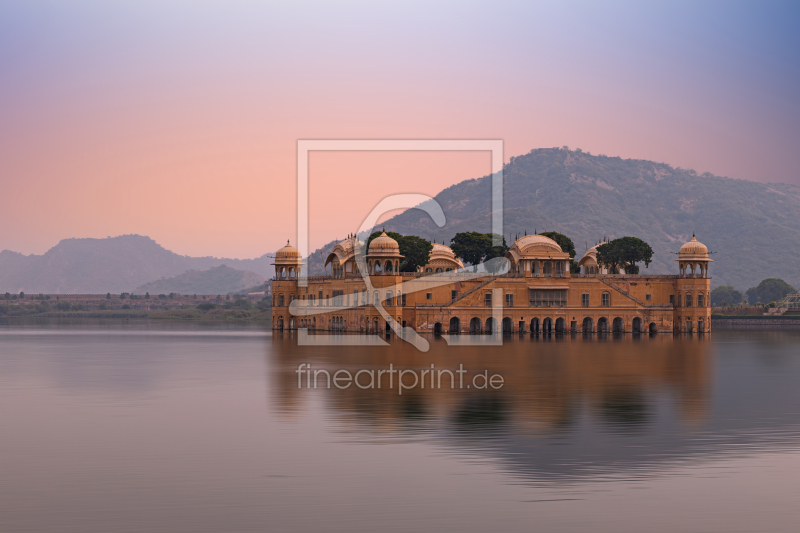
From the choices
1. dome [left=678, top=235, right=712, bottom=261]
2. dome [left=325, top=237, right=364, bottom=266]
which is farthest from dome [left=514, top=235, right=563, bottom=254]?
dome [left=325, top=237, right=364, bottom=266]

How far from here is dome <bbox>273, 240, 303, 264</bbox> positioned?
11575 cm

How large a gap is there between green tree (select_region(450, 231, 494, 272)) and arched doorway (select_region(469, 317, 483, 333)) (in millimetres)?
19418

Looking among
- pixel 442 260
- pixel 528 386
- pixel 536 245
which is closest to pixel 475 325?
pixel 536 245

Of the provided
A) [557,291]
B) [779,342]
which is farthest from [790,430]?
[557,291]

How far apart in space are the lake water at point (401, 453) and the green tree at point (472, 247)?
6964cm

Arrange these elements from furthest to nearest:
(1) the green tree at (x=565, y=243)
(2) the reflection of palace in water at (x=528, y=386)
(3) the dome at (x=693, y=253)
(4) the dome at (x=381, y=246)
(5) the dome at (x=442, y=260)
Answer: (1) the green tree at (x=565, y=243) → (5) the dome at (x=442, y=260) → (3) the dome at (x=693, y=253) → (4) the dome at (x=381, y=246) → (2) the reflection of palace in water at (x=528, y=386)

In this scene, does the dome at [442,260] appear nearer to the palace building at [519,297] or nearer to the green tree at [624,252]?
the palace building at [519,297]

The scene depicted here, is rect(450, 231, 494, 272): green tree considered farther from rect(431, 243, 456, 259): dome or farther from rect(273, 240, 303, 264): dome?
rect(273, 240, 303, 264): dome

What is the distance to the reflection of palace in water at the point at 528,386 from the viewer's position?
33188mm

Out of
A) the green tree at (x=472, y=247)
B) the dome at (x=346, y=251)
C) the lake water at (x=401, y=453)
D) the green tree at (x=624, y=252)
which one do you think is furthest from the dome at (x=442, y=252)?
the lake water at (x=401, y=453)

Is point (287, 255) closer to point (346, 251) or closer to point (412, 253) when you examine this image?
point (346, 251)

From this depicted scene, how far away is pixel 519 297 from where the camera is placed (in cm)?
10256

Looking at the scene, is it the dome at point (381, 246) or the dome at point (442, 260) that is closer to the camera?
the dome at point (381, 246)

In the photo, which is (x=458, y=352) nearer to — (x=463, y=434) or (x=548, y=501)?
(x=463, y=434)
